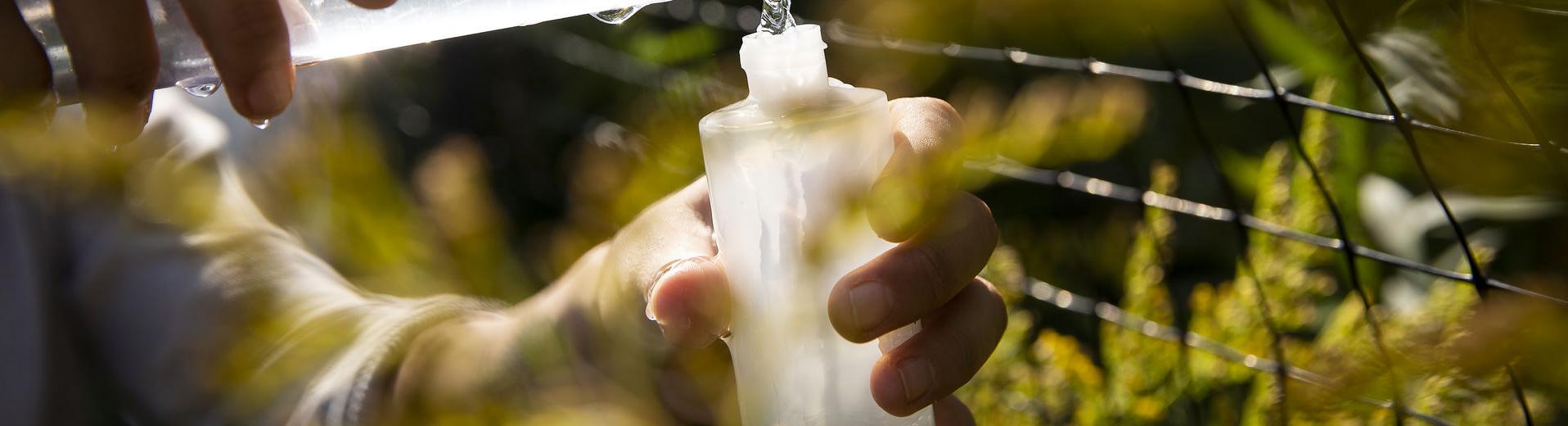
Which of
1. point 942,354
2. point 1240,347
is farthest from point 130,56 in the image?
point 1240,347

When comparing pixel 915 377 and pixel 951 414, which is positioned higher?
pixel 915 377

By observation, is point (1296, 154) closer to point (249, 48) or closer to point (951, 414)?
point (951, 414)

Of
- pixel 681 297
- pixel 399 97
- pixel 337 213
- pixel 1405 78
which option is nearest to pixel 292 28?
pixel 337 213

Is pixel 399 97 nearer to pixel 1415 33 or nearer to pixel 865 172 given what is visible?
pixel 865 172

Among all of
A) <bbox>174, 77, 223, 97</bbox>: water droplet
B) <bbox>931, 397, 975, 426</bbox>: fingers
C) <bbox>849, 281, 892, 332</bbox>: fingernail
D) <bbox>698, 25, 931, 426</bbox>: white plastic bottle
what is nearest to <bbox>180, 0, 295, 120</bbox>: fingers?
<bbox>174, 77, 223, 97</bbox>: water droplet

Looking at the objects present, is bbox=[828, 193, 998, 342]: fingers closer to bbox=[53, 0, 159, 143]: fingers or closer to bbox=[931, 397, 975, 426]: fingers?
bbox=[931, 397, 975, 426]: fingers

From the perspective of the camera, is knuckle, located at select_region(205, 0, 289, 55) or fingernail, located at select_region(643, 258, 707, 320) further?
fingernail, located at select_region(643, 258, 707, 320)

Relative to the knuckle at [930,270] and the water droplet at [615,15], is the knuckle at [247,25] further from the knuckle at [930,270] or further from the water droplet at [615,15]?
the knuckle at [930,270]

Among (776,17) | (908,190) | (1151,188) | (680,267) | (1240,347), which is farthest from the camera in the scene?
(1151,188)

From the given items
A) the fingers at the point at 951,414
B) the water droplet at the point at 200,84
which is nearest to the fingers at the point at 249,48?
the water droplet at the point at 200,84
